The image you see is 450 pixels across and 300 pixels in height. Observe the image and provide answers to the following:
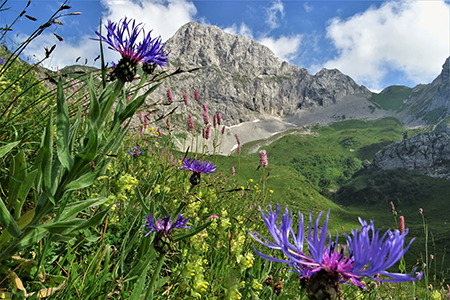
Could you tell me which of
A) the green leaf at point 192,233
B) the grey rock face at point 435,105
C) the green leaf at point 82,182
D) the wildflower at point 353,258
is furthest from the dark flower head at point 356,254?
the grey rock face at point 435,105

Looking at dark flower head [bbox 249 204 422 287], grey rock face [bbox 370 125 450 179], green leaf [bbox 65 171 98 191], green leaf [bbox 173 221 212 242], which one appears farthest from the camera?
grey rock face [bbox 370 125 450 179]

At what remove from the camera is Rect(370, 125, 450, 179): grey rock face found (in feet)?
329

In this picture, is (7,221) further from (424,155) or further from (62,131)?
(424,155)

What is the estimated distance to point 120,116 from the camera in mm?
1447

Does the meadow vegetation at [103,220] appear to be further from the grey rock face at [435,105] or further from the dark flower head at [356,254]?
the grey rock face at [435,105]

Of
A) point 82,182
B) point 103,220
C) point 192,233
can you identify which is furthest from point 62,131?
point 103,220

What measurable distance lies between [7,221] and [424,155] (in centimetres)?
13196

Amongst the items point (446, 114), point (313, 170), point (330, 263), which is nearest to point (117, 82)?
point (330, 263)

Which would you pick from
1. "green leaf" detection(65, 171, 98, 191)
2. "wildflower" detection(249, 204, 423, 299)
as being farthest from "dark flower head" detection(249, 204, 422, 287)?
"green leaf" detection(65, 171, 98, 191)

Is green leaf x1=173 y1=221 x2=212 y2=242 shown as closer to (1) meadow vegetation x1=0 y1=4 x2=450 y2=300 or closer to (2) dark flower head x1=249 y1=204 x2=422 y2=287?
(1) meadow vegetation x1=0 y1=4 x2=450 y2=300

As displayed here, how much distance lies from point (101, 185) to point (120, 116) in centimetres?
161

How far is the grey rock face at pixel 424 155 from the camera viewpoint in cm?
10031

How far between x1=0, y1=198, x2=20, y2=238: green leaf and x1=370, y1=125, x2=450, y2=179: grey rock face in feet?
417

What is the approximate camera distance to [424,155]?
103562mm
